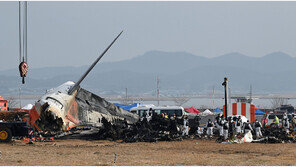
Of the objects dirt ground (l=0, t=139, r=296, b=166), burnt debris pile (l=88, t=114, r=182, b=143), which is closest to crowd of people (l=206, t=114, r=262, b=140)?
dirt ground (l=0, t=139, r=296, b=166)

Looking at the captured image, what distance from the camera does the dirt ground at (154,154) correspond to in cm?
2142

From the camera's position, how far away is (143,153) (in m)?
25.8

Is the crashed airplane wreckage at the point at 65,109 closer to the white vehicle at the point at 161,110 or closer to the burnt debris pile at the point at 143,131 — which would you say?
the burnt debris pile at the point at 143,131

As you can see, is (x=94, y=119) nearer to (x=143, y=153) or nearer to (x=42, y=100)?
(x=143, y=153)

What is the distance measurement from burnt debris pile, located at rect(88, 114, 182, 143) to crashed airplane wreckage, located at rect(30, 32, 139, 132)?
22.6ft

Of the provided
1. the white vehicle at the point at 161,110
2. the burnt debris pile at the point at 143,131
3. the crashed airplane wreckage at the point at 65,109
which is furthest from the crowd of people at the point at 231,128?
the crashed airplane wreckage at the point at 65,109

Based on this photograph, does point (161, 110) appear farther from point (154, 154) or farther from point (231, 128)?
point (154, 154)

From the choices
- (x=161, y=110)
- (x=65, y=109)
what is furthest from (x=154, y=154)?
(x=161, y=110)

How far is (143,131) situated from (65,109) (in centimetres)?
1390

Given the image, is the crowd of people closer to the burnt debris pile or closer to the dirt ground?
the dirt ground

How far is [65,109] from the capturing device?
20.5m

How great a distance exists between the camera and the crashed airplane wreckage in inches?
774

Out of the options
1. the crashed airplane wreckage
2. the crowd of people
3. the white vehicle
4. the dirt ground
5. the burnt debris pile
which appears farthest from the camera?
the white vehicle

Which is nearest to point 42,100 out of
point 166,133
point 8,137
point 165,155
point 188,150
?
point 165,155
